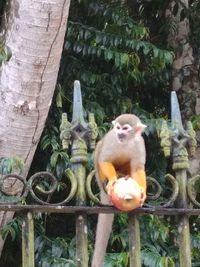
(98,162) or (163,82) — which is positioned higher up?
(163,82)

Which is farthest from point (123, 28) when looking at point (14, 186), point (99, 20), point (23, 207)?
point (23, 207)

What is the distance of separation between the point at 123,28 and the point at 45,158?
0.95 meters

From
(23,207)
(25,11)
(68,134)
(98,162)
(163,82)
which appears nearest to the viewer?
(23,207)

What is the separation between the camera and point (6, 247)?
3.79m

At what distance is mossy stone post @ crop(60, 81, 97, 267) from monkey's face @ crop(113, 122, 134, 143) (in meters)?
0.34

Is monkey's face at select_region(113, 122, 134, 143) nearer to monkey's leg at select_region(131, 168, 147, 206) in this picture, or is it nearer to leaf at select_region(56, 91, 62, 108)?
monkey's leg at select_region(131, 168, 147, 206)

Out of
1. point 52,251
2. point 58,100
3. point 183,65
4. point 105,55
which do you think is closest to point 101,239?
point 52,251

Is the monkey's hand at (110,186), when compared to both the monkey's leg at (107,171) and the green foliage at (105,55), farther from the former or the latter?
the green foliage at (105,55)

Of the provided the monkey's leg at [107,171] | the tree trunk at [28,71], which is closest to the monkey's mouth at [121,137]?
the monkey's leg at [107,171]

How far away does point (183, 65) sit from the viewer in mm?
4508

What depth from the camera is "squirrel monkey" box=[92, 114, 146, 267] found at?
7.18ft

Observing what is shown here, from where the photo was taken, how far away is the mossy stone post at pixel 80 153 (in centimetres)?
211

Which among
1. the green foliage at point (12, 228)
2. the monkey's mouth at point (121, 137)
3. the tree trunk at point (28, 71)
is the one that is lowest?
the green foliage at point (12, 228)

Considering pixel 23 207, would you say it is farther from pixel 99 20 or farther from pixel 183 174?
pixel 99 20
